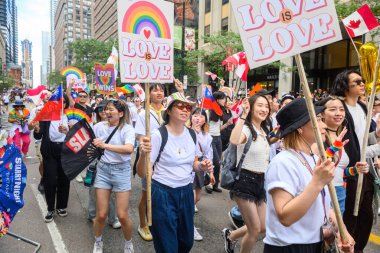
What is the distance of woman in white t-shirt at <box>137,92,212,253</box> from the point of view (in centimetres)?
289

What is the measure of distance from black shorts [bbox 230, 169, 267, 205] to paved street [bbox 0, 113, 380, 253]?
981 mm

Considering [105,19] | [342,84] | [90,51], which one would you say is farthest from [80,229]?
[105,19]

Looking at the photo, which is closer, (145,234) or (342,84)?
(342,84)

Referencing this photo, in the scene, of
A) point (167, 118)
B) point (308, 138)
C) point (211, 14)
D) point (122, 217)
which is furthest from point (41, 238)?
point (211, 14)

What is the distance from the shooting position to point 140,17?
9.92 ft

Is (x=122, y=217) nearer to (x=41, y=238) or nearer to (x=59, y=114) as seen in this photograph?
(x=41, y=238)

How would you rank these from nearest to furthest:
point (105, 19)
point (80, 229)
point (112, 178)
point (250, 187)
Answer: point (250, 187)
point (112, 178)
point (80, 229)
point (105, 19)

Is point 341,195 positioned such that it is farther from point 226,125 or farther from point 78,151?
point 226,125

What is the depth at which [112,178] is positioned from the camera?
3.70m

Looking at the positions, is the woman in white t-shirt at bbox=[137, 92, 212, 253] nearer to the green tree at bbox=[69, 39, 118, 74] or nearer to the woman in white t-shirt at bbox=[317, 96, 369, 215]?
the woman in white t-shirt at bbox=[317, 96, 369, 215]

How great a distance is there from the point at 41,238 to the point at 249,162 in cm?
290

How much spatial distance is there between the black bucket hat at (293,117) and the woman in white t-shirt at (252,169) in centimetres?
137

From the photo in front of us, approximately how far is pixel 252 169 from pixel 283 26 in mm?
1842

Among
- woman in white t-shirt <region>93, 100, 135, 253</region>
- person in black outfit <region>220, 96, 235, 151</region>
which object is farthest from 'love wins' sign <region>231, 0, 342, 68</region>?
person in black outfit <region>220, 96, 235, 151</region>
